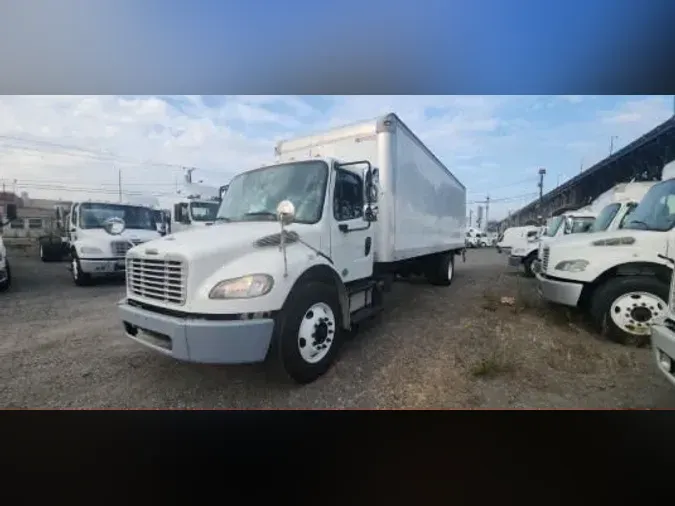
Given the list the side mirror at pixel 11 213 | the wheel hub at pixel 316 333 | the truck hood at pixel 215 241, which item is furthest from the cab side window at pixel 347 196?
the side mirror at pixel 11 213

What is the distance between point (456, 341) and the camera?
6.53 feet

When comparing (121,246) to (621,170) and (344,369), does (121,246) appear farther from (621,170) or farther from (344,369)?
(621,170)

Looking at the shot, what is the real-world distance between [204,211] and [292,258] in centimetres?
89

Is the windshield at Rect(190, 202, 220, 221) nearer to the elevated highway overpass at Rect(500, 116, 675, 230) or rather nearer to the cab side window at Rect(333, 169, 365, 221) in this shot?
the cab side window at Rect(333, 169, 365, 221)

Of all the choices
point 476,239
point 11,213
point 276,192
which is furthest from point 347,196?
point 476,239

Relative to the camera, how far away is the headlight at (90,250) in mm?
2141

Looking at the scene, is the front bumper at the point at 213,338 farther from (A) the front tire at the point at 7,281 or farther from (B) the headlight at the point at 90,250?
(A) the front tire at the point at 7,281

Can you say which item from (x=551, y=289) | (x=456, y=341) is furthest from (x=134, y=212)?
(x=551, y=289)

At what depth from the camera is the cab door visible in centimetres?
218

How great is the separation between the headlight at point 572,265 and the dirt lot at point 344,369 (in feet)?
0.94

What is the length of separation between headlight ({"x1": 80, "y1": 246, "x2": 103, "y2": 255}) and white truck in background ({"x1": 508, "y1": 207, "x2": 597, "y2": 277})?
2.95 metres

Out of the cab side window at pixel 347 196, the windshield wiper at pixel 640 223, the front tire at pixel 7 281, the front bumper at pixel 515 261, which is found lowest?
the front tire at pixel 7 281
